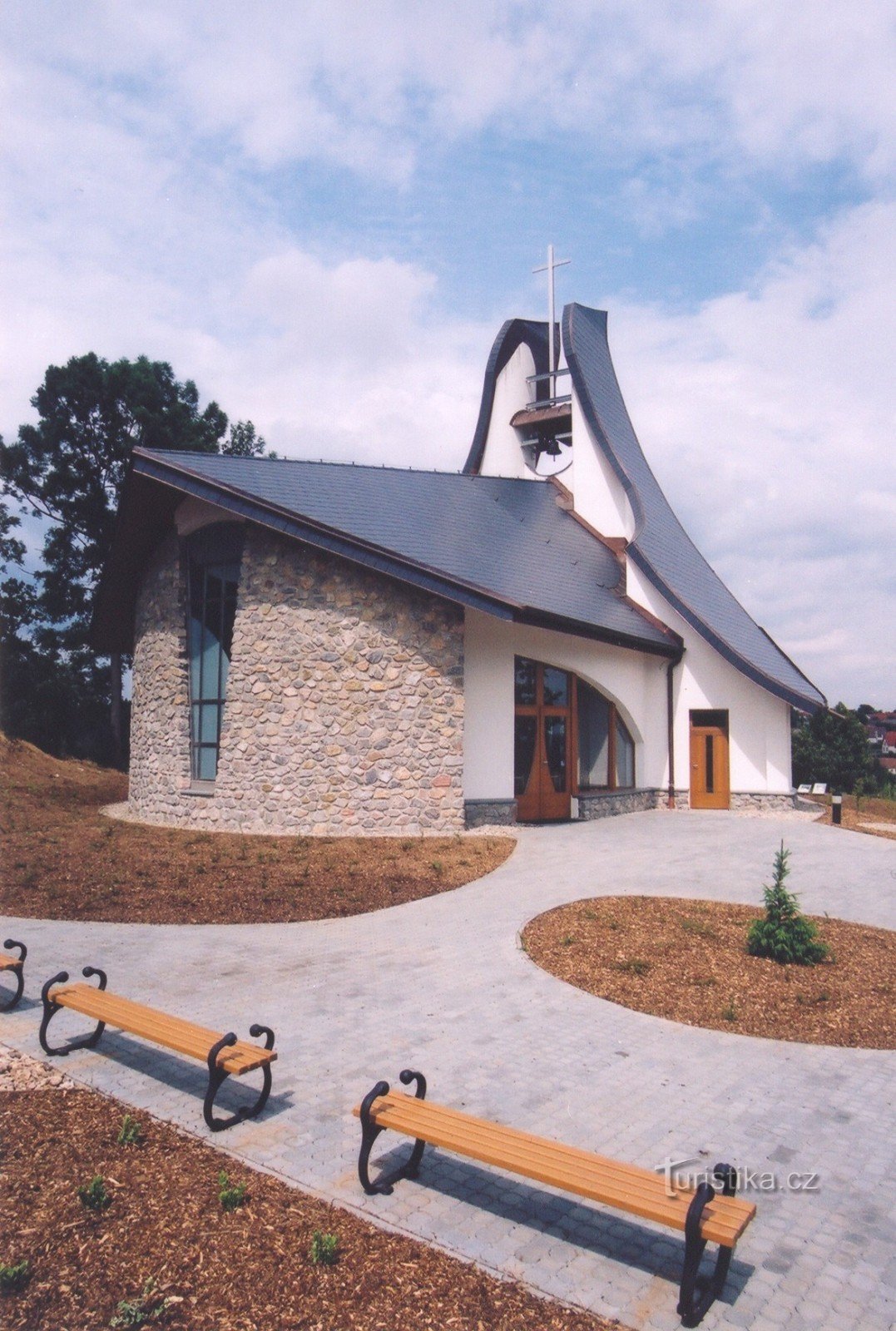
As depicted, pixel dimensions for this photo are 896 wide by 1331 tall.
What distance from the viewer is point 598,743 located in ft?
60.4

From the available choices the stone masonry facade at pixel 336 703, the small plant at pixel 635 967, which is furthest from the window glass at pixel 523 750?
the small plant at pixel 635 967

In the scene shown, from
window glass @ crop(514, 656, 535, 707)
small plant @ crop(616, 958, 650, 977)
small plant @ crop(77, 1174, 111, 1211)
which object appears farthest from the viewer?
window glass @ crop(514, 656, 535, 707)

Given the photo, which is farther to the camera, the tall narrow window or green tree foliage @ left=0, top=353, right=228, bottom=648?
green tree foliage @ left=0, top=353, right=228, bottom=648

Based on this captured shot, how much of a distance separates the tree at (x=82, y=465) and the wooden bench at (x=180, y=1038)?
2599cm

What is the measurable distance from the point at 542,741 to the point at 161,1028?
1152 centimetres

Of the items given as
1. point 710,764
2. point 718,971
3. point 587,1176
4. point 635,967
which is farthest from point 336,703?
point 587,1176

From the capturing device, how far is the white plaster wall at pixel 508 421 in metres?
22.9

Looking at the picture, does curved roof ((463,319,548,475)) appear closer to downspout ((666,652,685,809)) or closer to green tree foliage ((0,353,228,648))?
downspout ((666,652,685,809))

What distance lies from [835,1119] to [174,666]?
13957 millimetres

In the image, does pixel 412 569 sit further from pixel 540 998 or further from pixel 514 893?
pixel 540 998

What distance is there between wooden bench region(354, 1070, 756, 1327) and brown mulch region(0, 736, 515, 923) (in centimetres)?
535

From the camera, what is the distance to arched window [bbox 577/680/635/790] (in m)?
18.2

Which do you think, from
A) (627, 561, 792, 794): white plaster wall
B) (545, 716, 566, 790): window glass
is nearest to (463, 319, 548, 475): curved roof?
(627, 561, 792, 794): white plaster wall

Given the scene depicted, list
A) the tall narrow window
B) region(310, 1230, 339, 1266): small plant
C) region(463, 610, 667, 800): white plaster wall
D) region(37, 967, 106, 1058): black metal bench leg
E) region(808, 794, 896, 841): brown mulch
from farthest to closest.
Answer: region(808, 794, 896, 841): brown mulch < the tall narrow window < region(463, 610, 667, 800): white plaster wall < region(37, 967, 106, 1058): black metal bench leg < region(310, 1230, 339, 1266): small plant
